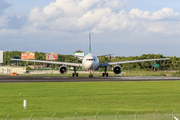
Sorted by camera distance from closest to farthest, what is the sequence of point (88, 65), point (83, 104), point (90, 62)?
point (83, 104), point (90, 62), point (88, 65)

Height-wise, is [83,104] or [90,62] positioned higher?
[90,62]

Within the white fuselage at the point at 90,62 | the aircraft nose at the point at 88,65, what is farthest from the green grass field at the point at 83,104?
the white fuselage at the point at 90,62

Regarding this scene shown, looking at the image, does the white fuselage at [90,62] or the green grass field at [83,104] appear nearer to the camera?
the green grass field at [83,104]

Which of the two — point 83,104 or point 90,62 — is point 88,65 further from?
point 83,104

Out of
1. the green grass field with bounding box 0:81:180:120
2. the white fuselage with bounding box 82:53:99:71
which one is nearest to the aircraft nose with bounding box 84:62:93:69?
the white fuselage with bounding box 82:53:99:71

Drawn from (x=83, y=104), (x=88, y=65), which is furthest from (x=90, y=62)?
(x=83, y=104)

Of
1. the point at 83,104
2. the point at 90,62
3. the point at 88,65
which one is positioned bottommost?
the point at 83,104

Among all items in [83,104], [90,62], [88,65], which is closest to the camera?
[83,104]

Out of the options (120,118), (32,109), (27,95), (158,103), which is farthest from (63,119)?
(27,95)

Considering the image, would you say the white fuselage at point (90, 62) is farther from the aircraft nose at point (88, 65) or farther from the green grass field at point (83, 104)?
the green grass field at point (83, 104)

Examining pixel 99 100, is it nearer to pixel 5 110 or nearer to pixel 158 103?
pixel 158 103

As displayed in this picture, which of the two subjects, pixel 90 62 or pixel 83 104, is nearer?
pixel 83 104

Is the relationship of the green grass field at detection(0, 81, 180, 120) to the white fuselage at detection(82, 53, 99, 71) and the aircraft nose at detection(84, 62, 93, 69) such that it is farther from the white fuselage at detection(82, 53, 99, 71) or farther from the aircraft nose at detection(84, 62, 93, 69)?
the white fuselage at detection(82, 53, 99, 71)

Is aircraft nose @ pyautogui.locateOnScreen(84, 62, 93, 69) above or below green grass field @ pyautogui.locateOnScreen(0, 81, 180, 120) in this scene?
above
